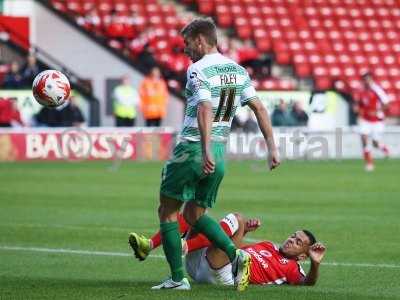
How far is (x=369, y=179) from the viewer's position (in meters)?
22.2

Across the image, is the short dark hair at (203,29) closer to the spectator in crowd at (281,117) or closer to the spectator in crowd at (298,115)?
the spectator in crowd at (281,117)

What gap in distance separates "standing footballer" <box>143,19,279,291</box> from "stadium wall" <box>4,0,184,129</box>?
24.0 meters

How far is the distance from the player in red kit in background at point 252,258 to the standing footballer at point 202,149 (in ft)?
1.22

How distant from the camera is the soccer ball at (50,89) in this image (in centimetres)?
948

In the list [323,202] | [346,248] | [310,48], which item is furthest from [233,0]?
[346,248]

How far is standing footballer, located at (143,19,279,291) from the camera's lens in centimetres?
834

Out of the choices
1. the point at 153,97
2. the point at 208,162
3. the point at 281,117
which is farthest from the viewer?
the point at 281,117

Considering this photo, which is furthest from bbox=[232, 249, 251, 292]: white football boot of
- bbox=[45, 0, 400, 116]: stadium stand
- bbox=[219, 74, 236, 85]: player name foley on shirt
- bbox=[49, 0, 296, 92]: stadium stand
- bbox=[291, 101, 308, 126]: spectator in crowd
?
bbox=[45, 0, 400, 116]: stadium stand

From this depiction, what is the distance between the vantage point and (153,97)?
29.8 meters

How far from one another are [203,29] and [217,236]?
1515 millimetres

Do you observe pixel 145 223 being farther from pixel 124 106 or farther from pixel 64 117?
pixel 124 106

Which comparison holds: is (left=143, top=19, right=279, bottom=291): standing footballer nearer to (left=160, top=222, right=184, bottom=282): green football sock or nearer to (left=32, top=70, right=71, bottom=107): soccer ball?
(left=160, top=222, right=184, bottom=282): green football sock

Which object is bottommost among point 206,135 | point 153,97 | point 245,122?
point 206,135

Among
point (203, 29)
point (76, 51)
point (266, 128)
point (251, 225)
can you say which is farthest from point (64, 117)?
point (203, 29)
